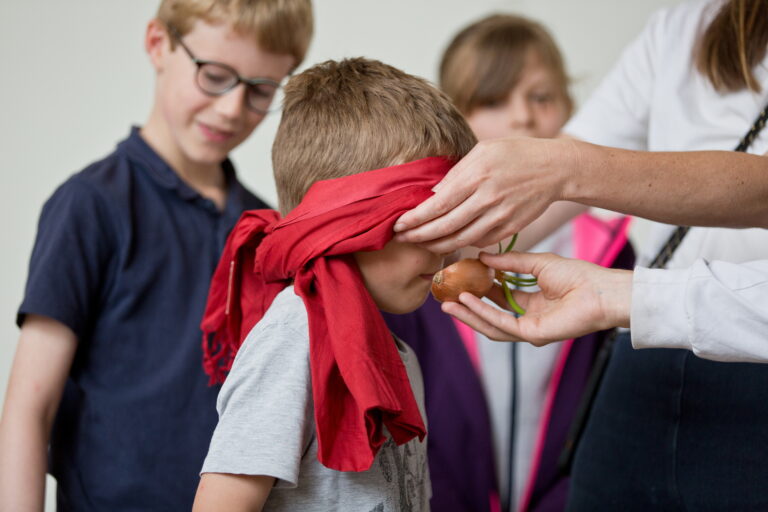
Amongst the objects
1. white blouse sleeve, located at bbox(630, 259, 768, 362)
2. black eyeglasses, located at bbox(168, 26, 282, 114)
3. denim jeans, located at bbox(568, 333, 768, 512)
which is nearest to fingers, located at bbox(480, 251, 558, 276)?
white blouse sleeve, located at bbox(630, 259, 768, 362)

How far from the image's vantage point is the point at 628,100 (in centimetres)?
126

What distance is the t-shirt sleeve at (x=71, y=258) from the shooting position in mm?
1140

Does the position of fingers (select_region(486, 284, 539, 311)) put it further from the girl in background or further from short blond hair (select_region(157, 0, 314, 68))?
short blond hair (select_region(157, 0, 314, 68))

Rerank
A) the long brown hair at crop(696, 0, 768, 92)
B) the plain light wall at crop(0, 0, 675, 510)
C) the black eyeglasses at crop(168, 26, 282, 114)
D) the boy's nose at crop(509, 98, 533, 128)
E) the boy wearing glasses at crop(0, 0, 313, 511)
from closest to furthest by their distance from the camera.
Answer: the long brown hair at crop(696, 0, 768, 92) < the boy wearing glasses at crop(0, 0, 313, 511) < the black eyeglasses at crop(168, 26, 282, 114) < the boy's nose at crop(509, 98, 533, 128) < the plain light wall at crop(0, 0, 675, 510)

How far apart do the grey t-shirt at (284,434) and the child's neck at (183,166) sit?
0.57 meters

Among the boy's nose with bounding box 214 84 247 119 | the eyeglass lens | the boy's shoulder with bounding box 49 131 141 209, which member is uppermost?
the eyeglass lens

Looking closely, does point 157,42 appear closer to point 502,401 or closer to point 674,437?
point 502,401

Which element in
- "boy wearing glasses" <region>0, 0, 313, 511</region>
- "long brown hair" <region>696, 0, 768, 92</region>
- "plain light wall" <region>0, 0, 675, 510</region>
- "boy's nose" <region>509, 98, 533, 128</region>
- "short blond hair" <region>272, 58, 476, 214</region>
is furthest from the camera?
"plain light wall" <region>0, 0, 675, 510</region>

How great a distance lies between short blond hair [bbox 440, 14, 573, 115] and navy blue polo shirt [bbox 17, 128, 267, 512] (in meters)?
0.89

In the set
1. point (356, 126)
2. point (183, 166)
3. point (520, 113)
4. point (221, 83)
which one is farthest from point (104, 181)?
point (520, 113)

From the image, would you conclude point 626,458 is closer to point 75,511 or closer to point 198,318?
point 198,318

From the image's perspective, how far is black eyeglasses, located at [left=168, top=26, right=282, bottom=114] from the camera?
1328 mm

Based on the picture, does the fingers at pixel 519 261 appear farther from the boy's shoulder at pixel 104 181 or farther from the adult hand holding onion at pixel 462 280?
the boy's shoulder at pixel 104 181

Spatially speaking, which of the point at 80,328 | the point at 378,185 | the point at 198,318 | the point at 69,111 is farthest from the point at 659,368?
the point at 69,111
